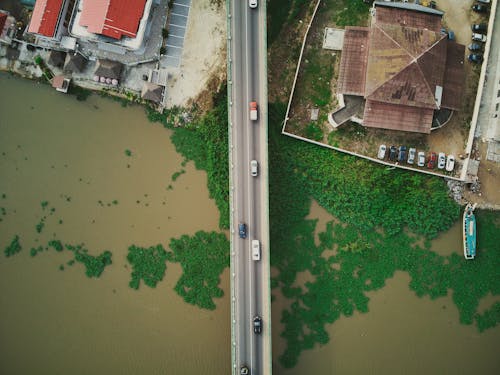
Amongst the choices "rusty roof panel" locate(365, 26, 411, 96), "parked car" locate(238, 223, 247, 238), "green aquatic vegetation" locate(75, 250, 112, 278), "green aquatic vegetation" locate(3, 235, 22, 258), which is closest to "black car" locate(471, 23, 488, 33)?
"rusty roof panel" locate(365, 26, 411, 96)

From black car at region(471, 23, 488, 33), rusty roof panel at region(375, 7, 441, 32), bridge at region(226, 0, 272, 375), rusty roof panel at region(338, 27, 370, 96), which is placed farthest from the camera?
black car at region(471, 23, 488, 33)

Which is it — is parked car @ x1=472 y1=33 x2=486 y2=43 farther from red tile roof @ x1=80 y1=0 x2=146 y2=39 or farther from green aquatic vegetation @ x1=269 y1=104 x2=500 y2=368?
red tile roof @ x1=80 y1=0 x2=146 y2=39

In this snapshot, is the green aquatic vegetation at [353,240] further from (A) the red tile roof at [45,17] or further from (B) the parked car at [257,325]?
(A) the red tile roof at [45,17]

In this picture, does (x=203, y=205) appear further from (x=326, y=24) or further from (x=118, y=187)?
(x=326, y=24)

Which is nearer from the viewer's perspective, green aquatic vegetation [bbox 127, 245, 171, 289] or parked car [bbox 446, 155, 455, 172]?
green aquatic vegetation [bbox 127, 245, 171, 289]

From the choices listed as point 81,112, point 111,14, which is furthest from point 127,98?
point 111,14

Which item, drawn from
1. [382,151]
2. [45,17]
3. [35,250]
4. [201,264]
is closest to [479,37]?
[382,151]

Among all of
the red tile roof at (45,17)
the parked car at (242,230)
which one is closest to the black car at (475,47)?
the parked car at (242,230)
